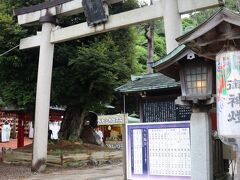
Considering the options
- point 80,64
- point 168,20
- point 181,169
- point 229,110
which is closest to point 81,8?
point 80,64

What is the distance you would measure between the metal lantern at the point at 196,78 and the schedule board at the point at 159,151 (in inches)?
40.2

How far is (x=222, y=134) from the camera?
225 inches

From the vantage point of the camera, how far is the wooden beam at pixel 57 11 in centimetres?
1411

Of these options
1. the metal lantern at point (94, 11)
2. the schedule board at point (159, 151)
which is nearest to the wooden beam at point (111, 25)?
the metal lantern at point (94, 11)

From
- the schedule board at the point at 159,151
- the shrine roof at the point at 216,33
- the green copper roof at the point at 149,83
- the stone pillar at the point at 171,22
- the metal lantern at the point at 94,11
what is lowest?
the schedule board at the point at 159,151

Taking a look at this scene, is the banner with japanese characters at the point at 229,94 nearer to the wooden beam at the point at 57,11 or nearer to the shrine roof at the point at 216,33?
the shrine roof at the point at 216,33

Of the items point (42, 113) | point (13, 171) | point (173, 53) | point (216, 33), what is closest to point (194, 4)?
point (173, 53)

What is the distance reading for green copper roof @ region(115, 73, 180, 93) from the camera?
955 centimetres

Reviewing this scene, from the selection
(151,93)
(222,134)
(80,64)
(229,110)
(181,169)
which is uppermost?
(80,64)

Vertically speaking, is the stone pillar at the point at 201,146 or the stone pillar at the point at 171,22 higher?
the stone pillar at the point at 171,22

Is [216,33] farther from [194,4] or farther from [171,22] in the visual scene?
[194,4]

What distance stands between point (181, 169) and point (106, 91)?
8758 mm

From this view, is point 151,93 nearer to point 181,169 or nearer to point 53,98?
point 181,169

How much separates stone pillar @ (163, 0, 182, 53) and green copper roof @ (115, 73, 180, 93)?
3.47 feet
